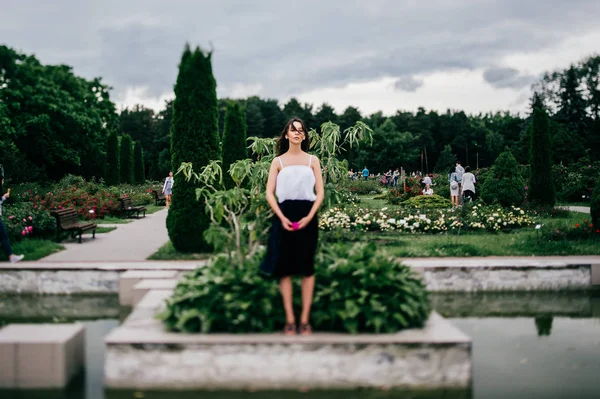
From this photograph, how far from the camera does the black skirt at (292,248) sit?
4496mm

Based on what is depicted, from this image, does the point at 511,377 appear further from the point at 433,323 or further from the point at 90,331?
the point at 90,331

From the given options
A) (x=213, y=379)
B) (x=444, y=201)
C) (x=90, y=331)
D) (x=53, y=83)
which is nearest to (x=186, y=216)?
(x=90, y=331)

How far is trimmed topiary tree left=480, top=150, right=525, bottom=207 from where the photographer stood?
54.6ft

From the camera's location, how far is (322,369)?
420 cm

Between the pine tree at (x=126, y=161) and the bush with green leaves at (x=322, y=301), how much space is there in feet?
91.0

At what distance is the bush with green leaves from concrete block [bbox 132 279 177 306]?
134 centimetres

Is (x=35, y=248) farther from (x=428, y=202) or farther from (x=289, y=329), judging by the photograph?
(x=428, y=202)

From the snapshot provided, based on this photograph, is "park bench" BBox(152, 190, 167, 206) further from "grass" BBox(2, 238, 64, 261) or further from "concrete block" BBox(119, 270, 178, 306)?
Answer: "concrete block" BBox(119, 270, 178, 306)

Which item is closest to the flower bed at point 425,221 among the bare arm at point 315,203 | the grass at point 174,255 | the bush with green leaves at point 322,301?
the grass at point 174,255

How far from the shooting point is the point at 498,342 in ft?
17.9

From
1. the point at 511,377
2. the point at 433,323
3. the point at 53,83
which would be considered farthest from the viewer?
the point at 53,83

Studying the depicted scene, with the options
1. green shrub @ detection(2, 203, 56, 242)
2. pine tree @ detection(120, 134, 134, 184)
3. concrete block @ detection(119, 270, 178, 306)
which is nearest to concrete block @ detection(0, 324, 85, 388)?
concrete block @ detection(119, 270, 178, 306)

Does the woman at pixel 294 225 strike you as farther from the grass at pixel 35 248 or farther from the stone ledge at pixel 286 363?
the grass at pixel 35 248

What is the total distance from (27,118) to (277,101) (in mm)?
44267
